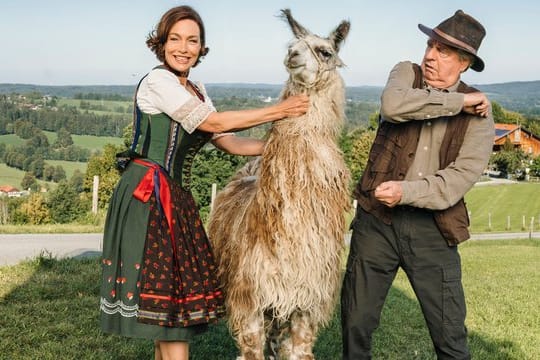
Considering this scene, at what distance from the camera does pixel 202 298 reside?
11.4 feet

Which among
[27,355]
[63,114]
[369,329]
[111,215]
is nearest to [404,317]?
[369,329]

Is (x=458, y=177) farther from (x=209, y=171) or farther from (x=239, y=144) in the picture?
(x=209, y=171)

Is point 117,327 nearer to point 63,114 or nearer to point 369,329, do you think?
point 369,329

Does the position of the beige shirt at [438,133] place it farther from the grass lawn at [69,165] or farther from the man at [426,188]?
the grass lawn at [69,165]

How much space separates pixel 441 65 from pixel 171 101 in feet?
4.65

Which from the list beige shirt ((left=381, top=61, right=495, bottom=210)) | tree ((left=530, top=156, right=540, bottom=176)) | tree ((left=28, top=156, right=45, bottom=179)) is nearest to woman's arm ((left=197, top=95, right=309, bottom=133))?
beige shirt ((left=381, top=61, right=495, bottom=210))

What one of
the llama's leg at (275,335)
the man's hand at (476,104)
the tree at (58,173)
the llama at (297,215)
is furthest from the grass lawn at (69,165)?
the man's hand at (476,104)

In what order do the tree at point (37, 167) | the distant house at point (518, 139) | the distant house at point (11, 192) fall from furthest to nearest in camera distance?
the distant house at point (518, 139)
the tree at point (37, 167)
the distant house at point (11, 192)

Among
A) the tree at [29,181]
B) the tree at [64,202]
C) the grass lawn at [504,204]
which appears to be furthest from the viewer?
the tree at [29,181]

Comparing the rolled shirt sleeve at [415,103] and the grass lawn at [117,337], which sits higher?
the rolled shirt sleeve at [415,103]

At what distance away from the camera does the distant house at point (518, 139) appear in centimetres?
8544

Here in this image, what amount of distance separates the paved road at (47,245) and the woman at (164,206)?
6.39 m

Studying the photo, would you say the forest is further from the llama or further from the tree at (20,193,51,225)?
the llama

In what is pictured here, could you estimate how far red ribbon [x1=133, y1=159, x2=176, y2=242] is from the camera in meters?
3.33
